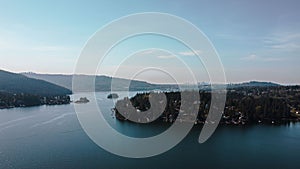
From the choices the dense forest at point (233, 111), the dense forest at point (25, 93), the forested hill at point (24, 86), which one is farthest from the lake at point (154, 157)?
the forested hill at point (24, 86)

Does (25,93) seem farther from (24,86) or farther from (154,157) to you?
(154,157)

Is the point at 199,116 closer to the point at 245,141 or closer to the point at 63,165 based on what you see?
the point at 245,141

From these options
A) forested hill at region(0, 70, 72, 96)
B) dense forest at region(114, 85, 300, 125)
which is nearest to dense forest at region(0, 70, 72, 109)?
forested hill at region(0, 70, 72, 96)

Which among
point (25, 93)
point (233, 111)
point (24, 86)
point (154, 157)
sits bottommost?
point (154, 157)

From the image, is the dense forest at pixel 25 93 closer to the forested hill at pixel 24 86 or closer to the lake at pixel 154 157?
the forested hill at pixel 24 86

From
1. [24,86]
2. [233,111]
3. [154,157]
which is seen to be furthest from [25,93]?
[154,157]

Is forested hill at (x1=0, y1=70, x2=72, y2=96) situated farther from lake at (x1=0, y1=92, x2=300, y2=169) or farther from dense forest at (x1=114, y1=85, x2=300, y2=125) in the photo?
lake at (x1=0, y1=92, x2=300, y2=169)
